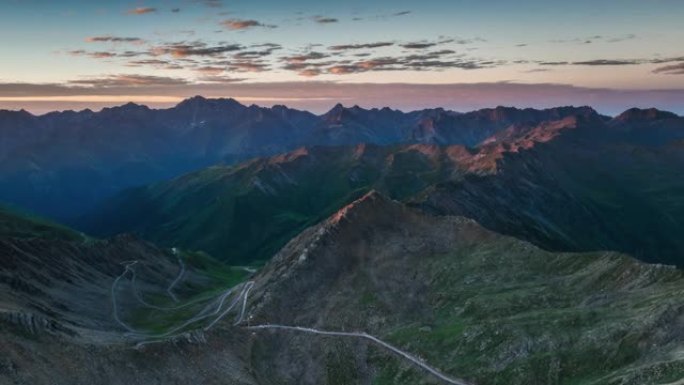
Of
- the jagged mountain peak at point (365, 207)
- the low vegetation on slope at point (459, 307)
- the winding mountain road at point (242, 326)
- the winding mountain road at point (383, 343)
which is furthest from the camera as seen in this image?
the jagged mountain peak at point (365, 207)

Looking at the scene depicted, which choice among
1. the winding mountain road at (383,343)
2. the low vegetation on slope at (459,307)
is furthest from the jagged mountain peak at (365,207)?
the winding mountain road at (383,343)

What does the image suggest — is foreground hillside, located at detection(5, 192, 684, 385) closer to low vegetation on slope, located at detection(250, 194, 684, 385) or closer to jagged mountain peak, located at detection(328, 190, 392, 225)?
low vegetation on slope, located at detection(250, 194, 684, 385)

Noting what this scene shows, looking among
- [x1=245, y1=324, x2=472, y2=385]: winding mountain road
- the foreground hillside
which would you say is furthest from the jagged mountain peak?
[x1=245, y1=324, x2=472, y2=385]: winding mountain road

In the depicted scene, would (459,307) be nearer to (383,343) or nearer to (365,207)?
(383,343)

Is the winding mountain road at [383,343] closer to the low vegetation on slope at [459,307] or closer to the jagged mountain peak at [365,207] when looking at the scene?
the low vegetation on slope at [459,307]

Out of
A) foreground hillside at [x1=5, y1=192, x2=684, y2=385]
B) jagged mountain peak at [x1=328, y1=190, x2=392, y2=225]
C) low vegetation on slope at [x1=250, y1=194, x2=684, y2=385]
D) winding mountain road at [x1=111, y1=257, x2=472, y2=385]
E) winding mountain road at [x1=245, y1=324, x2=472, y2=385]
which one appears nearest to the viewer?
low vegetation on slope at [x1=250, y1=194, x2=684, y2=385]

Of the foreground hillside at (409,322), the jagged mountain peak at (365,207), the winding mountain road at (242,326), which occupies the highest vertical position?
the jagged mountain peak at (365,207)

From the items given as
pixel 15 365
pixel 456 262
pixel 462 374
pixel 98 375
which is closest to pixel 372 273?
pixel 456 262

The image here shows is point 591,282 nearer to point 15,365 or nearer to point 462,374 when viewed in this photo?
point 462,374

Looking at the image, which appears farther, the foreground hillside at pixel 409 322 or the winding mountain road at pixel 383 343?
the winding mountain road at pixel 383 343

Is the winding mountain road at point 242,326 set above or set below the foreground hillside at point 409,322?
below
